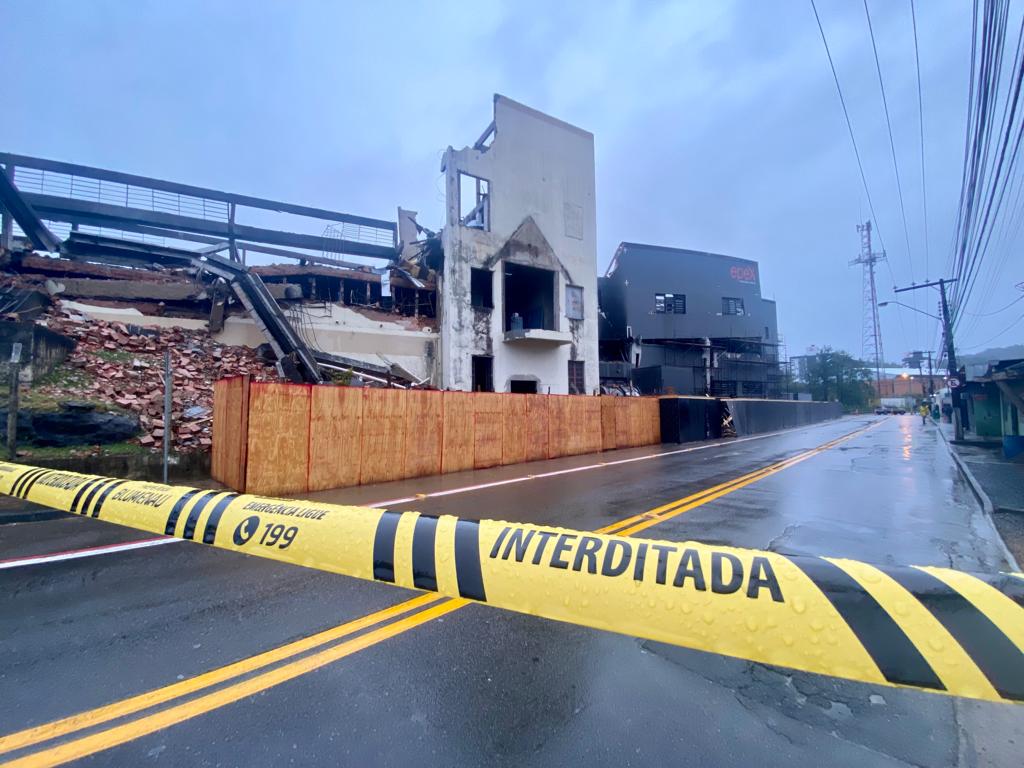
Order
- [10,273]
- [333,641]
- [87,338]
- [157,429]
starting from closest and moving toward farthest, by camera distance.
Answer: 1. [333,641]
2. [157,429]
3. [87,338]
4. [10,273]

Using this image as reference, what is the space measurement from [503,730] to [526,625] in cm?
117

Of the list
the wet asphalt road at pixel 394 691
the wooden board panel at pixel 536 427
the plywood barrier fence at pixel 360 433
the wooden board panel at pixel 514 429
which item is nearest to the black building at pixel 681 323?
A: the wooden board panel at pixel 536 427

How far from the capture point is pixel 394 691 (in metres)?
2.71

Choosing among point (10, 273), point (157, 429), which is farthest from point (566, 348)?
point (10, 273)

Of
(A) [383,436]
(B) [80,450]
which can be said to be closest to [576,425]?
(A) [383,436]

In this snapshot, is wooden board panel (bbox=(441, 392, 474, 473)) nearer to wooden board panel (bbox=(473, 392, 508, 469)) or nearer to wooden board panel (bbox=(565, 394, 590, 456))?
wooden board panel (bbox=(473, 392, 508, 469))

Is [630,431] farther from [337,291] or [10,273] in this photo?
[10,273]

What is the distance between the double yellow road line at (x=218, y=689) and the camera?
7.43ft

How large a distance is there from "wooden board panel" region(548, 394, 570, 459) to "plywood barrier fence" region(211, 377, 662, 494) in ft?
0.17

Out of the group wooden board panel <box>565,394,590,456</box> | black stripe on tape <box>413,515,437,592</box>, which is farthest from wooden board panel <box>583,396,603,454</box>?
black stripe on tape <box>413,515,437,592</box>

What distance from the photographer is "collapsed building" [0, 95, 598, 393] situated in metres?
17.0

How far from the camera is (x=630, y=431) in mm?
19672

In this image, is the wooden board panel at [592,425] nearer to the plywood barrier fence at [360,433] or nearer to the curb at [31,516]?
the plywood barrier fence at [360,433]

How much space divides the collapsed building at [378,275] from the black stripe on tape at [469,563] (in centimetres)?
1434
